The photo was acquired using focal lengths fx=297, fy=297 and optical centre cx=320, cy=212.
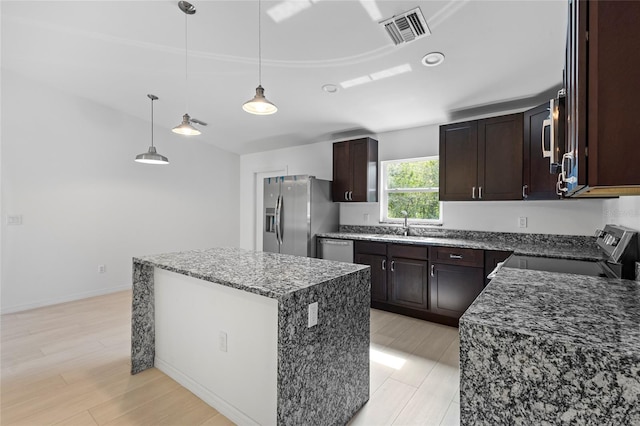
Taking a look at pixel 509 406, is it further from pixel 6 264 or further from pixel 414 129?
pixel 6 264

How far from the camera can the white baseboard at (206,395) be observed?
1.81 m

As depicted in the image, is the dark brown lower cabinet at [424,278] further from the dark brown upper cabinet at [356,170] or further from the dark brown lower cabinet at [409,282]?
the dark brown upper cabinet at [356,170]

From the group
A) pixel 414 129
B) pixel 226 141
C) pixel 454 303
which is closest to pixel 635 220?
pixel 454 303

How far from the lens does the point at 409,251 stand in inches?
137

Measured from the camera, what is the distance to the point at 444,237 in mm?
3820

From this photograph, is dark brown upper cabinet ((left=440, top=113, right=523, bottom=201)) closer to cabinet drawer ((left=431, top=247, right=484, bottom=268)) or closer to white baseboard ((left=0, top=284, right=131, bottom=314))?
cabinet drawer ((left=431, top=247, right=484, bottom=268))

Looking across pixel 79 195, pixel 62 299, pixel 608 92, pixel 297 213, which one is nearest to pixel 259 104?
pixel 608 92

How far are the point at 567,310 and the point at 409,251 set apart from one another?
8.28 feet

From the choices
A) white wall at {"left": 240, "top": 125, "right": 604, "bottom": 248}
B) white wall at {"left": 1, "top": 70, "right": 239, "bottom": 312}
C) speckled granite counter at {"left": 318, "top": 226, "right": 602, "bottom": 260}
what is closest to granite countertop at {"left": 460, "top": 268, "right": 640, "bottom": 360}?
speckled granite counter at {"left": 318, "top": 226, "right": 602, "bottom": 260}

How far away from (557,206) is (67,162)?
6235 mm

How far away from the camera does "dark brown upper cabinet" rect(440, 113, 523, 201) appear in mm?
3094

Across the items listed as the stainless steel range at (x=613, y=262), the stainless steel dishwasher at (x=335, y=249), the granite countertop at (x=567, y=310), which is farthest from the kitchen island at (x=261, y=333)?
the stainless steel dishwasher at (x=335, y=249)

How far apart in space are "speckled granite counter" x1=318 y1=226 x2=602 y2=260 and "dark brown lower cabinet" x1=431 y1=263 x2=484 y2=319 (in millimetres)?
266

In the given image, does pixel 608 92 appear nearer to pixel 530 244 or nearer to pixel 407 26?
pixel 407 26
